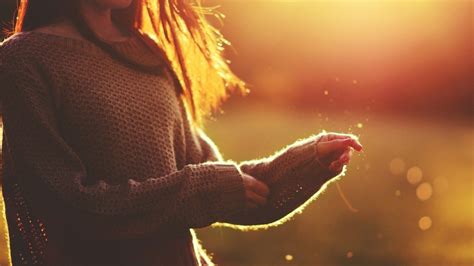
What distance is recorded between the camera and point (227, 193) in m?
2.30

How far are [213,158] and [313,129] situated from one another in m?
10.5

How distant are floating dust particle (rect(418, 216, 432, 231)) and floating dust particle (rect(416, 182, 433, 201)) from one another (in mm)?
932

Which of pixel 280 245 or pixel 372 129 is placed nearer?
pixel 280 245

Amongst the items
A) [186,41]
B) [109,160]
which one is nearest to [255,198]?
[109,160]

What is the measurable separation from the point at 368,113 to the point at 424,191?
810cm

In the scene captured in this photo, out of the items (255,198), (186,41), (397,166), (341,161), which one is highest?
(186,41)

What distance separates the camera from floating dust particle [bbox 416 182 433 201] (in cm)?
948

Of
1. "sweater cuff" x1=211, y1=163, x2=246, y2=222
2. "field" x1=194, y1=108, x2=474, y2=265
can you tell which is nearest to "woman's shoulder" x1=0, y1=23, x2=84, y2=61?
"sweater cuff" x1=211, y1=163, x2=246, y2=222

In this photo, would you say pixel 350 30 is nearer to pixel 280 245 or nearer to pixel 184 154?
pixel 280 245

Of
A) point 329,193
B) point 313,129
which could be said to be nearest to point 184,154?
point 329,193

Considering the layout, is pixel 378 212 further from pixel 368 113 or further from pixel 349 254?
pixel 368 113

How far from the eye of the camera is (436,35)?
17047 mm

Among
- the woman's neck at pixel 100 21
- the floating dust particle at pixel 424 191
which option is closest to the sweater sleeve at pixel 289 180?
the woman's neck at pixel 100 21

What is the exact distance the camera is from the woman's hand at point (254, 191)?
2340mm
